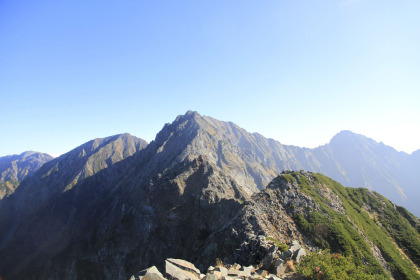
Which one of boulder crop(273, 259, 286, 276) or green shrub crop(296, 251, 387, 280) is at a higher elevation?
green shrub crop(296, 251, 387, 280)

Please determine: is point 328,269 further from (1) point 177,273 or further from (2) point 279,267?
(1) point 177,273

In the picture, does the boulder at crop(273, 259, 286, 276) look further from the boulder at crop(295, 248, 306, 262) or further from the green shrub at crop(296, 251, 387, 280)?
the green shrub at crop(296, 251, 387, 280)

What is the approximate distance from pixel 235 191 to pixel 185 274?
2278 inches

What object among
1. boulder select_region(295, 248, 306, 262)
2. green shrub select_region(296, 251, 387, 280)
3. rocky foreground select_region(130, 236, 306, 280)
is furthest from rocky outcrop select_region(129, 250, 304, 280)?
green shrub select_region(296, 251, 387, 280)

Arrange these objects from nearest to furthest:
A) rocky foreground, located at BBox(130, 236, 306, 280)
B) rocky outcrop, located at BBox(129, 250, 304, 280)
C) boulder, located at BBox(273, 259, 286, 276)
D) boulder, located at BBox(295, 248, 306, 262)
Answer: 1. rocky outcrop, located at BBox(129, 250, 304, 280)
2. rocky foreground, located at BBox(130, 236, 306, 280)
3. boulder, located at BBox(273, 259, 286, 276)
4. boulder, located at BBox(295, 248, 306, 262)

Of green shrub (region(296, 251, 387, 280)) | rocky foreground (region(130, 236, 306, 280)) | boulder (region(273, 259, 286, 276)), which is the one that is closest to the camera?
green shrub (region(296, 251, 387, 280))

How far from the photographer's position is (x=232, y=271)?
49.8 ft

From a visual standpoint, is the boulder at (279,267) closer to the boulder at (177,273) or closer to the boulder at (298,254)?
the boulder at (298,254)

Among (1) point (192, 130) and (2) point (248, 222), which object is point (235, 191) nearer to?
(2) point (248, 222)

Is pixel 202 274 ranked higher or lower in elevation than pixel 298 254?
lower

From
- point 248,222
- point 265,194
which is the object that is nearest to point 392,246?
point 265,194

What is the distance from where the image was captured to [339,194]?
42938 millimetres

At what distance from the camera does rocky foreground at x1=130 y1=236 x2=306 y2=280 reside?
13602mm

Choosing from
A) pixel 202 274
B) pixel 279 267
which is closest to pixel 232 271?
pixel 202 274
